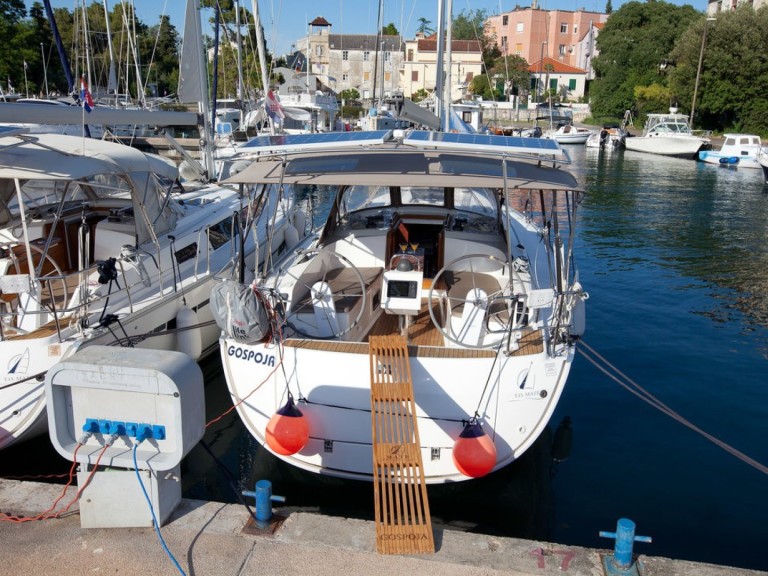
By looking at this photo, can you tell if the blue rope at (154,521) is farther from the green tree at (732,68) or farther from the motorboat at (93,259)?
the green tree at (732,68)

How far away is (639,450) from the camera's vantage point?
6.95 m

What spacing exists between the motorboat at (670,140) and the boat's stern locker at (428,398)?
36630mm

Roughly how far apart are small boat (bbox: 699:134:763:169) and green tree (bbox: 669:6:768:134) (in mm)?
8197

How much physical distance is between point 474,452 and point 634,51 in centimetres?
5391

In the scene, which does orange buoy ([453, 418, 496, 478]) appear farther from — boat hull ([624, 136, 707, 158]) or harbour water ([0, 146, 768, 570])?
boat hull ([624, 136, 707, 158])

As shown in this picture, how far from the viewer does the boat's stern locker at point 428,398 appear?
5250mm

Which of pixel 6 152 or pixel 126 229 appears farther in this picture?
pixel 126 229

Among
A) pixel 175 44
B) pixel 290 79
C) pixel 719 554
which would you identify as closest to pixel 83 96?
pixel 719 554

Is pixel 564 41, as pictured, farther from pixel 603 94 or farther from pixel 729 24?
pixel 729 24

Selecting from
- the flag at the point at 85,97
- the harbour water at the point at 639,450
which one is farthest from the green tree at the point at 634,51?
the flag at the point at 85,97

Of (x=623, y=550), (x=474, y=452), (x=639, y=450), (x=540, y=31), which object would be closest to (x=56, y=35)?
(x=474, y=452)

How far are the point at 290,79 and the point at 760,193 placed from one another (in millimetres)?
28156

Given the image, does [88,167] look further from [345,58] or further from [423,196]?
[345,58]

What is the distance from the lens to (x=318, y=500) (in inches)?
235
